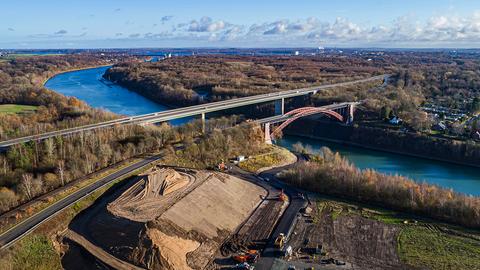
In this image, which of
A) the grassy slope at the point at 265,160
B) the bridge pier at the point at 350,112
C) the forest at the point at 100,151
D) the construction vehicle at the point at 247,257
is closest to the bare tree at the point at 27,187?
the forest at the point at 100,151

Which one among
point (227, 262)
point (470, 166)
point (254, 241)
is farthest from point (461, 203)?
point (470, 166)

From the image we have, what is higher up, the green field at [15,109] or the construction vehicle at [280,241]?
the green field at [15,109]

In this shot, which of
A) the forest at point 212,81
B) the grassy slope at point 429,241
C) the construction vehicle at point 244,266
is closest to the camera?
the construction vehicle at point 244,266

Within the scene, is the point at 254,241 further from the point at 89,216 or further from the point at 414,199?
the point at 414,199

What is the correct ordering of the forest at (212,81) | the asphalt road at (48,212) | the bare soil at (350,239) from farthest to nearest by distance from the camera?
the forest at (212,81)
the bare soil at (350,239)
the asphalt road at (48,212)

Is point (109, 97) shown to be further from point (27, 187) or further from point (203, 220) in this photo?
point (203, 220)

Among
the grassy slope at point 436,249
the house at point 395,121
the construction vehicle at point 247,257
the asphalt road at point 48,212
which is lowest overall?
the grassy slope at point 436,249

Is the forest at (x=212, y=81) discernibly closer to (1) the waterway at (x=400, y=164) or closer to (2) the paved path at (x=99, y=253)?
(1) the waterway at (x=400, y=164)
